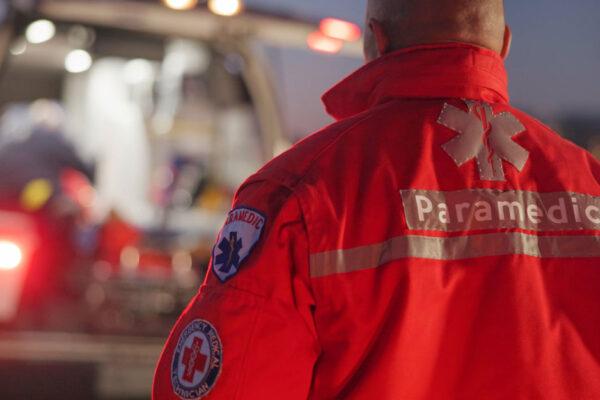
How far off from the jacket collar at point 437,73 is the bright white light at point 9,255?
2.36 m

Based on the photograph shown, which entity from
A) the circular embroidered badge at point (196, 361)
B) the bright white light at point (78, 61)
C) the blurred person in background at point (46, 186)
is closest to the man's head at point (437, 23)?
the circular embroidered badge at point (196, 361)

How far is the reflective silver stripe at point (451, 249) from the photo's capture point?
125 centimetres

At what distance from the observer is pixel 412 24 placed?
143 centimetres

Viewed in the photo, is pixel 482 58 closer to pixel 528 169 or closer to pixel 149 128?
pixel 528 169

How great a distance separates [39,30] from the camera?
381 cm

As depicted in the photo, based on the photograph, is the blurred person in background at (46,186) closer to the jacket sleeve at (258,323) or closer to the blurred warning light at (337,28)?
the blurred warning light at (337,28)

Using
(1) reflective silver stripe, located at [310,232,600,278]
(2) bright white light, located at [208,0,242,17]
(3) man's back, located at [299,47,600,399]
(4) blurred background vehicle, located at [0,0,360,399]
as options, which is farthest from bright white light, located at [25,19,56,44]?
(1) reflective silver stripe, located at [310,232,600,278]

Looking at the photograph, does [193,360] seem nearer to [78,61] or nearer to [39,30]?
[39,30]

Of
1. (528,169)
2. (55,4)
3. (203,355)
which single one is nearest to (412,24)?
(528,169)

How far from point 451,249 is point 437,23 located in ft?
1.43

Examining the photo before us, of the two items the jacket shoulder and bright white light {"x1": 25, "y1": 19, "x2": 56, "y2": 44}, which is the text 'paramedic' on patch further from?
bright white light {"x1": 25, "y1": 19, "x2": 56, "y2": 44}

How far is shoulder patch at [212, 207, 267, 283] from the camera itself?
51.2 inches

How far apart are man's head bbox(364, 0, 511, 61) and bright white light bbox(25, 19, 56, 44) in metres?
2.73

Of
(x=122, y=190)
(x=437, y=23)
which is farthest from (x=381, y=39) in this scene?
(x=122, y=190)
